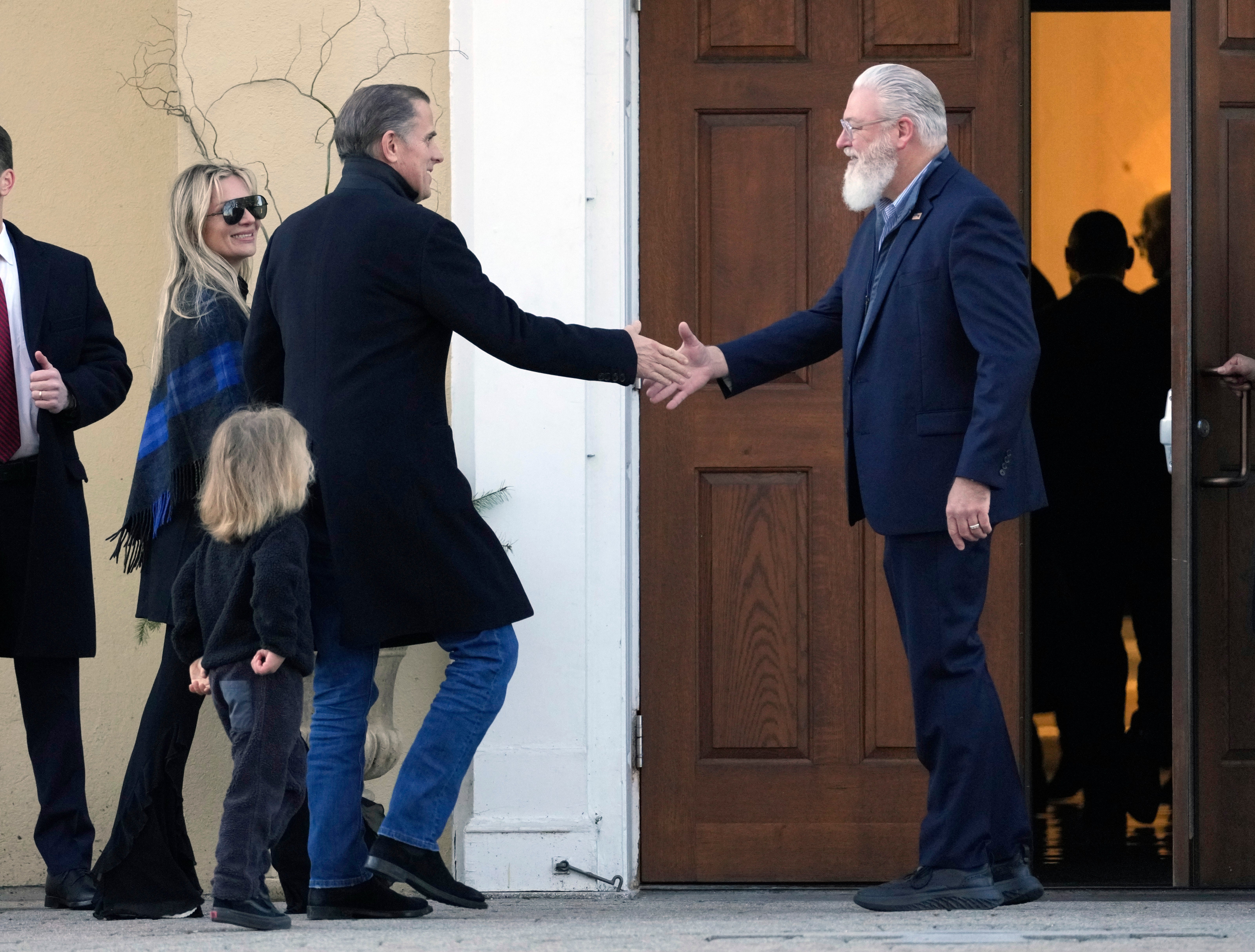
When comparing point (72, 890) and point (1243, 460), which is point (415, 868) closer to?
point (72, 890)

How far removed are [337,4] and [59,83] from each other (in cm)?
92

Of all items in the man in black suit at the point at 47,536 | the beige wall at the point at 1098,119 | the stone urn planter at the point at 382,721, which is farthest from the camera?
the beige wall at the point at 1098,119

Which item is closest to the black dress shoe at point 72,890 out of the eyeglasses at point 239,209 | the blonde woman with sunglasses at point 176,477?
the blonde woman with sunglasses at point 176,477

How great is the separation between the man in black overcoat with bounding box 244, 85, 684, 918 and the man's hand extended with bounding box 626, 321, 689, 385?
0.15 m

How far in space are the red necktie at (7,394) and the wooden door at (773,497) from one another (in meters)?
1.61

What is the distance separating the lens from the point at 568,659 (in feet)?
13.8

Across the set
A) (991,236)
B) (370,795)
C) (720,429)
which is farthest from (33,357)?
(991,236)

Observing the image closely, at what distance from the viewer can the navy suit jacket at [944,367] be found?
3.28m

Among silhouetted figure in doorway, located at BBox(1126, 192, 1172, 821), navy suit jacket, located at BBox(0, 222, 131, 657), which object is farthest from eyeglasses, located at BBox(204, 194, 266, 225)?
silhouetted figure in doorway, located at BBox(1126, 192, 1172, 821)

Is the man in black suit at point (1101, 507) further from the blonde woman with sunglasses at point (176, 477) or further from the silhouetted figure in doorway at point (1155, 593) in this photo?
the blonde woman with sunglasses at point (176, 477)

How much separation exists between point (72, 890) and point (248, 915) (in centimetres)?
84

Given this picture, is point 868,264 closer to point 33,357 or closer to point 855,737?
point 855,737

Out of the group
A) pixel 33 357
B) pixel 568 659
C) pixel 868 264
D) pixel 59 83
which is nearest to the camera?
pixel 868 264

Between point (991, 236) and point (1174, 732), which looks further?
point (1174, 732)
